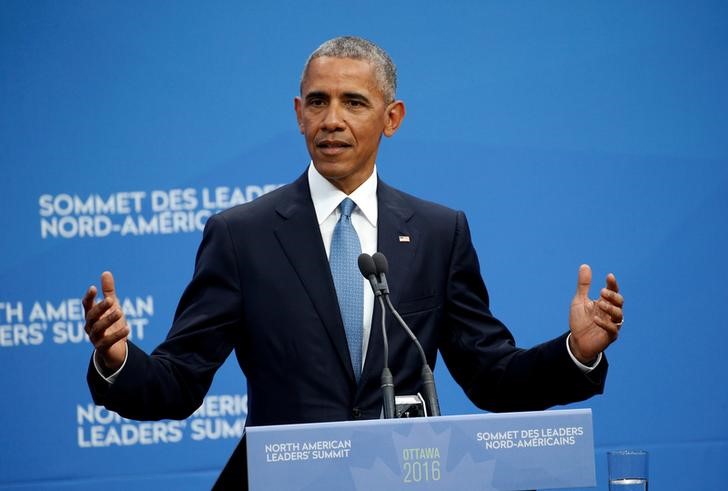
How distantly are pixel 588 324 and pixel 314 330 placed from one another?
2.12ft

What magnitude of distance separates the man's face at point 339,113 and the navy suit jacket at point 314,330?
0.14 meters

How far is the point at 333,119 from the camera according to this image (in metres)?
2.64

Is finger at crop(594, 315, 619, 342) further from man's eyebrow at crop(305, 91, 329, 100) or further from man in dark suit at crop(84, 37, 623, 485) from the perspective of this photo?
man's eyebrow at crop(305, 91, 329, 100)

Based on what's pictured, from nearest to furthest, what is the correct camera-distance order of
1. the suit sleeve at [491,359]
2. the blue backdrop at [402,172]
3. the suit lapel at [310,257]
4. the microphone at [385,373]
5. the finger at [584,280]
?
1. the microphone at [385,373]
2. the finger at [584,280]
3. the suit sleeve at [491,359]
4. the suit lapel at [310,257]
5. the blue backdrop at [402,172]

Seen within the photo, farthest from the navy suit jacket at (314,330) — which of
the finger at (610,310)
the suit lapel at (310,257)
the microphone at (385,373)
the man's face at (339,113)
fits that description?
the microphone at (385,373)

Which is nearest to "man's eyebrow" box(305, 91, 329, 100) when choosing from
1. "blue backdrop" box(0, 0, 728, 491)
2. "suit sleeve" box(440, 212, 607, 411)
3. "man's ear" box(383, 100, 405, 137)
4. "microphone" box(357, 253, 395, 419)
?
"man's ear" box(383, 100, 405, 137)

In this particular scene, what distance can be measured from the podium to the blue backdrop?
82.5 inches

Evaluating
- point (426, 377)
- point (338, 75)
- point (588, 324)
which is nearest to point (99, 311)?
point (426, 377)

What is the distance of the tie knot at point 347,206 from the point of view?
272 cm

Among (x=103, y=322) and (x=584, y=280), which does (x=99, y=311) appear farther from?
(x=584, y=280)

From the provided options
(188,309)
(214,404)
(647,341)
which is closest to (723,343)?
(647,341)

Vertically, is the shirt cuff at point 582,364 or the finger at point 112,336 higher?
the finger at point 112,336

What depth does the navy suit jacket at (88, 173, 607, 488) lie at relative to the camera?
99.7 inches

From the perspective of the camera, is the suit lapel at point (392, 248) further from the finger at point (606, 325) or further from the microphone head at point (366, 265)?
the finger at point (606, 325)
